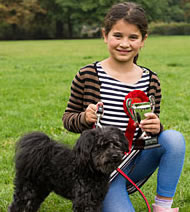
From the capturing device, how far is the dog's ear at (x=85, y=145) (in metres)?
2.13

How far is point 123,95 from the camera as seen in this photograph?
2.73 meters

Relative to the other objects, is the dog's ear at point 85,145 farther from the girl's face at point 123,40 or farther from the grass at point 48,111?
the grass at point 48,111

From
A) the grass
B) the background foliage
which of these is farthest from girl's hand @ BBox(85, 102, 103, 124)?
the background foliage

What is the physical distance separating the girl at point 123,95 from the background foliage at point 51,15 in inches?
1734

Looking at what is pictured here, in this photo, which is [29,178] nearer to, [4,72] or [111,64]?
[111,64]

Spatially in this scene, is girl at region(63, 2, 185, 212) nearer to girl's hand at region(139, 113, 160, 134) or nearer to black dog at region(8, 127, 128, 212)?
girl's hand at region(139, 113, 160, 134)

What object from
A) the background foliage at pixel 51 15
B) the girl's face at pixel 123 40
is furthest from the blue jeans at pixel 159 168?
the background foliage at pixel 51 15

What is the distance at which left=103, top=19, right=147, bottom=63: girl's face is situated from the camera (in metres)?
2.64

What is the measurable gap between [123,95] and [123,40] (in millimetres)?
415

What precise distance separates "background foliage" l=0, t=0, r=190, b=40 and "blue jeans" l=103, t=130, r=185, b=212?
44.1m

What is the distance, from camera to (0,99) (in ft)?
23.6

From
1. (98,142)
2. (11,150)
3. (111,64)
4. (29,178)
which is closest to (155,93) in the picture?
(111,64)

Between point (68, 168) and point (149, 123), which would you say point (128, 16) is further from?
point (68, 168)

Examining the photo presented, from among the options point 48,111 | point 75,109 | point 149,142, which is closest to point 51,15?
point 48,111
